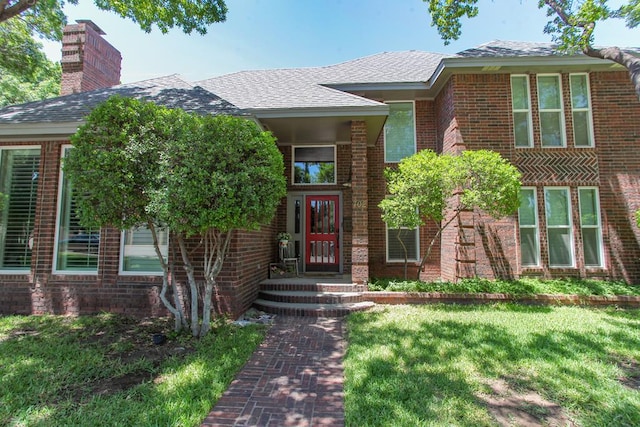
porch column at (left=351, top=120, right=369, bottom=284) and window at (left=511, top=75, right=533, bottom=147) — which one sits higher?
window at (left=511, top=75, right=533, bottom=147)

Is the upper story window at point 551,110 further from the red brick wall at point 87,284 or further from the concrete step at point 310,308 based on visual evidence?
the red brick wall at point 87,284

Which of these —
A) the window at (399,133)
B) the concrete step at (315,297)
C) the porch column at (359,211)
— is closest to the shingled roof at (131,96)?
the porch column at (359,211)

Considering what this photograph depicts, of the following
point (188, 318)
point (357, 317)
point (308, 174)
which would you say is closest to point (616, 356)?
point (357, 317)

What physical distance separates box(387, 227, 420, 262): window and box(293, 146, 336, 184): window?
2437mm

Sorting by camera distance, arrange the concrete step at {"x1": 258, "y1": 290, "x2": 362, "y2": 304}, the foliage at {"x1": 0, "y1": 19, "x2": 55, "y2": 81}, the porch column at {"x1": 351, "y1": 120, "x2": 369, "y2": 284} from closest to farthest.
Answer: the concrete step at {"x1": 258, "y1": 290, "x2": 362, "y2": 304} → the porch column at {"x1": 351, "y1": 120, "x2": 369, "y2": 284} → the foliage at {"x1": 0, "y1": 19, "x2": 55, "y2": 81}

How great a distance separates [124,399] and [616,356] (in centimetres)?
576

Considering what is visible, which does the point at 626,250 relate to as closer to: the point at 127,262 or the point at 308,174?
the point at 308,174

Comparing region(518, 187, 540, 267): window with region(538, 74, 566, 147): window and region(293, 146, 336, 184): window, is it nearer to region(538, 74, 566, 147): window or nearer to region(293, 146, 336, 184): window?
region(538, 74, 566, 147): window

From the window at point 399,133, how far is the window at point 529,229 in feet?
10.5

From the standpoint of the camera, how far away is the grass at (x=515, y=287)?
641 cm

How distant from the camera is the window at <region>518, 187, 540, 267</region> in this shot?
7562 millimetres

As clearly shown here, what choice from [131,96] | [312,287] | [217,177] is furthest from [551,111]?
[131,96]

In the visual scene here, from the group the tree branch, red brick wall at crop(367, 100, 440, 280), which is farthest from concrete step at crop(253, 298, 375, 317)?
the tree branch

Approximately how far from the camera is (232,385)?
316cm
